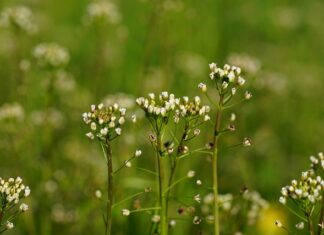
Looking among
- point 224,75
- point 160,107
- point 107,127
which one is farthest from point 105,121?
point 224,75

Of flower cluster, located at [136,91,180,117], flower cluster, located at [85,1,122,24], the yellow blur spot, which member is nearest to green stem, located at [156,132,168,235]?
flower cluster, located at [136,91,180,117]

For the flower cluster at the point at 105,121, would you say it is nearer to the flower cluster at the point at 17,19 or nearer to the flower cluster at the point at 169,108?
the flower cluster at the point at 169,108

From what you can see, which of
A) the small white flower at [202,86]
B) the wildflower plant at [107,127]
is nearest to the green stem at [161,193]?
the wildflower plant at [107,127]

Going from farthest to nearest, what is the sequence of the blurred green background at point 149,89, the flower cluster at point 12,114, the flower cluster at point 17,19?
the flower cluster at point 17,19 → the blurred green background at point 149,89 → the flower cluster at point 12,114

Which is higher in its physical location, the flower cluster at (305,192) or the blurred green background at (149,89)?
the blurred green background at (149,89)

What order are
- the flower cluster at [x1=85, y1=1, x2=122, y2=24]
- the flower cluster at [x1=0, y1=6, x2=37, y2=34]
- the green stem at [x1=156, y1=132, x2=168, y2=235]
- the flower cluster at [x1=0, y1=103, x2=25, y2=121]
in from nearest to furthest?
1. the green stem at [x1=156, y1=132, x2=168, y2=235]
2. the flower cluster at [x1=0, y1=103, x2=25, y2=121]
3. the flower cluster at [x1=0, y1=6, x2=37, y2=34]
4. the flower cluster at [x1=85, y1=1, x2=122, y2=24]

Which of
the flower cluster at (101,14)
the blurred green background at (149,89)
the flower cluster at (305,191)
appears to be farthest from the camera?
the flower cluster at (101,14)

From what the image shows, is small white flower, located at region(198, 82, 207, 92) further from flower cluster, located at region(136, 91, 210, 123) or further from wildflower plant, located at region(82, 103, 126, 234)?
wildflower plant, located at region(82, 103, 126, 234)

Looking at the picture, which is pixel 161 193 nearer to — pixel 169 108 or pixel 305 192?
pixel 169 108

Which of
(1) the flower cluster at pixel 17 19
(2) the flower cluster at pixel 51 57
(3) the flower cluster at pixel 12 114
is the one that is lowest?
(3) the flower cluster at pixel 12 114

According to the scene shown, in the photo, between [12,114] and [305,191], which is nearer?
[305,191]
